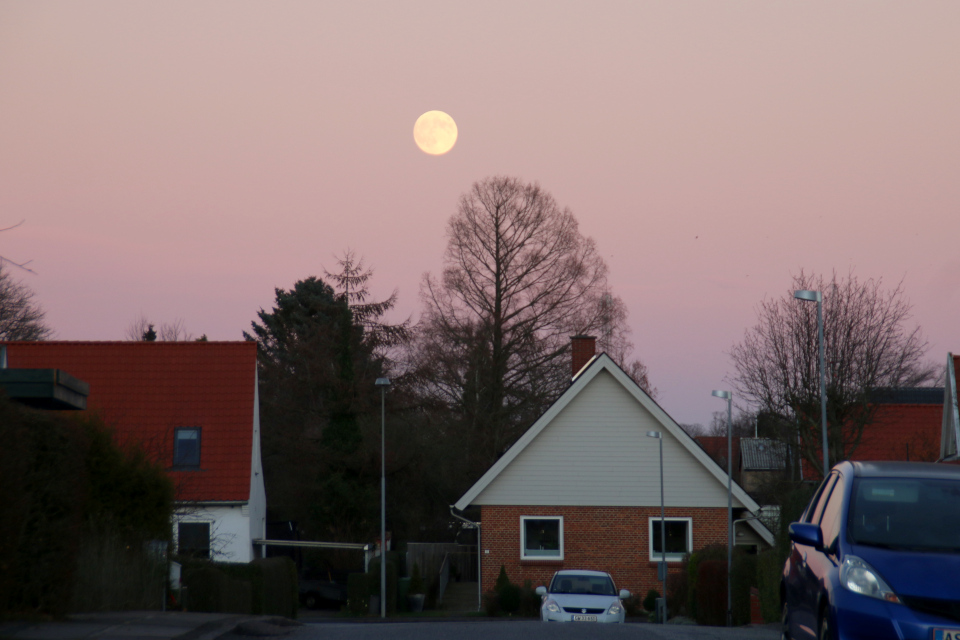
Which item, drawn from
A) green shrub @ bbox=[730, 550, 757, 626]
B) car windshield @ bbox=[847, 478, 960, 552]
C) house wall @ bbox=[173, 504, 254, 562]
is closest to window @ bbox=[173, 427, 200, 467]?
house wall @ bbox=[173, 504, 254, 562]

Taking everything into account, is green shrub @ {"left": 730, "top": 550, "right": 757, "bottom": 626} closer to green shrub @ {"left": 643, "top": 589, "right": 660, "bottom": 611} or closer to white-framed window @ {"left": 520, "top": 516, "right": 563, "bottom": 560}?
green shrub @ {"left": 643, "top": 589, "right": 660, "bottom": 611}

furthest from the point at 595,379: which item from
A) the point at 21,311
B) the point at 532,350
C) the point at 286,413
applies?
the point at 21,311

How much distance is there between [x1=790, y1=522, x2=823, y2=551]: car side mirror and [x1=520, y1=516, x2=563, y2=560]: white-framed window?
25.7 meters

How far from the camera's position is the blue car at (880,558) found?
6566 millimetres

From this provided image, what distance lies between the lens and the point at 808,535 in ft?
25.2

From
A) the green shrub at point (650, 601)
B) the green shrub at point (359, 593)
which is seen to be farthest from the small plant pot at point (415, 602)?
the green shrub at point (650, 601)

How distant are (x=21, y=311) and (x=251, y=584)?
39.2m

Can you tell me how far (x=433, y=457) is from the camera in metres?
51.8

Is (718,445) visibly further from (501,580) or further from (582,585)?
(582,585)

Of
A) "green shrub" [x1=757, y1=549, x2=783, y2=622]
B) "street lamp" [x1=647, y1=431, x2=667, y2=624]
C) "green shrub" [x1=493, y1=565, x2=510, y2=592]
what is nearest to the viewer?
"green shrub" [x1=757, y1=549, x2=783, y2=622]

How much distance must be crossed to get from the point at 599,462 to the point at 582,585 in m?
11.2

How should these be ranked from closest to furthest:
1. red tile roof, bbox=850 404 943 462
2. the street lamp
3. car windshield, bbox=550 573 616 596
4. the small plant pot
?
car windshield, bbox=550 573 616 596, the street lamp, the small plant pot, red tile roof, bbox=850 404 943 462

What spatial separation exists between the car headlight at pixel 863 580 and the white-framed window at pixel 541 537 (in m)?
26.6

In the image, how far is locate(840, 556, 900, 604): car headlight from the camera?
6.67 meters
